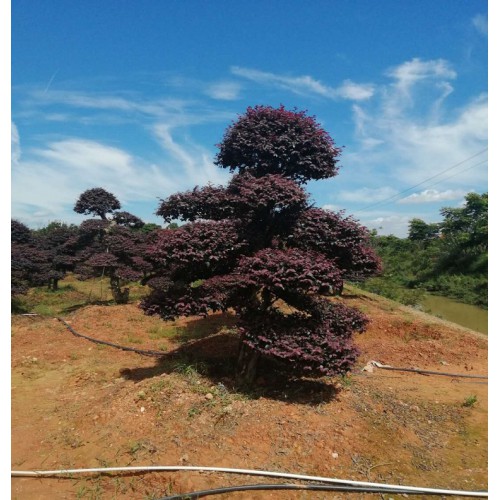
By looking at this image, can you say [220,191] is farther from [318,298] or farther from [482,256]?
[482,256]

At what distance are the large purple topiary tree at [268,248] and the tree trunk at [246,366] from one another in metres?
0.02

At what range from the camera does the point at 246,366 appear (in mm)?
6562

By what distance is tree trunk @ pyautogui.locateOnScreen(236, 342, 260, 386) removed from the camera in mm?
6414

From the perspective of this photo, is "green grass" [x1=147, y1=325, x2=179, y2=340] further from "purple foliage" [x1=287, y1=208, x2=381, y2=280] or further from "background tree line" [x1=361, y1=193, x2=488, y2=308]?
"background tree line" [x1=361, y1=193, x2=488, y2=308]

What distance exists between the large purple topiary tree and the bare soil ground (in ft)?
2.59

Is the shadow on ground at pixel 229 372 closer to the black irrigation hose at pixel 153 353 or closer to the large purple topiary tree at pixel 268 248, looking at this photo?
the large purple topiary tree at pixel 268 248

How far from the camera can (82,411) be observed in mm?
6230

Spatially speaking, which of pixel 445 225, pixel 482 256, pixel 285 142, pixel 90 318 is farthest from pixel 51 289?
pixel 445 225

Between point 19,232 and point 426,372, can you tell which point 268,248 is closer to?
point 426,372

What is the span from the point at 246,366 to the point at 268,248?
236 cm

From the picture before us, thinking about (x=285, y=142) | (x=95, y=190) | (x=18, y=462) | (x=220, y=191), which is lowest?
(x=18, y=462)

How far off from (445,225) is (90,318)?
32.4 m

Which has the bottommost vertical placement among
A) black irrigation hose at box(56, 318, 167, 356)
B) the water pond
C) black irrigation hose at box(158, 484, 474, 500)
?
the water pond

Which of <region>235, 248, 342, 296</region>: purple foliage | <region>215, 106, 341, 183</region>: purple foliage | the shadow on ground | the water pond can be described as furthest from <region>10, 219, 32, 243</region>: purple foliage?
the water pond
